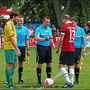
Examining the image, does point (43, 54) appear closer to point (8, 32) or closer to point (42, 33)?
point (42, 33)

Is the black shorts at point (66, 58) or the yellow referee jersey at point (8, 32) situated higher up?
the yellow referee jersey at point (8, 32)

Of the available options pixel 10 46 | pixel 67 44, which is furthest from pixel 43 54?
pixel 10 46

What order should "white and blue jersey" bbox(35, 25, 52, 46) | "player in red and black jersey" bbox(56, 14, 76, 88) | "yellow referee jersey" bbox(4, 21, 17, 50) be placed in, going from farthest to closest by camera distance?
"white and blue jersey" bbox(35, 25, 52, 46) → "player in red and black jersey" bbox(56, 14, 76, 88) → "yellow referee jersey" bbox(4, 21, 17, 50)

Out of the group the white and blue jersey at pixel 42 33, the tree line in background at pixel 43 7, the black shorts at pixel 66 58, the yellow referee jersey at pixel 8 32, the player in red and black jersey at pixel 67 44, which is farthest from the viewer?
the tree line in background at pixel 43 7

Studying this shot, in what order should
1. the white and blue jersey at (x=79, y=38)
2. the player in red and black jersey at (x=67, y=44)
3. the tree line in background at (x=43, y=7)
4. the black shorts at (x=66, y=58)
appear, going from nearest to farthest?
the player in red and black jersey at (x=67, y=44) → the black shorts at (x=66, y=58) → the white and blue jersey at (x=79, y=38) → the tree line in background at (x=43, y=7)

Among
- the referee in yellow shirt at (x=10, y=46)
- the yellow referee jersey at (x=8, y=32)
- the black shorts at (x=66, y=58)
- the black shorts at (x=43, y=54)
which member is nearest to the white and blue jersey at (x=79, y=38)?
the black shorts at (x=43, y=54)

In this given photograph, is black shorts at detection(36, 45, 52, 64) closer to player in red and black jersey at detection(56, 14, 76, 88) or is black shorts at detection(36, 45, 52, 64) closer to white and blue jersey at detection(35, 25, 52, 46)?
white and blue jersey at detection(35, 25, 52, 46)

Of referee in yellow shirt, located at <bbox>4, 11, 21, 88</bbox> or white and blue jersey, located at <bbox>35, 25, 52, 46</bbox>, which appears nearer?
referee in yellow shirt, located at <bbox>4, 11, 21, 88</bbox>

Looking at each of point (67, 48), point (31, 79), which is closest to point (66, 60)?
point (67, 48)

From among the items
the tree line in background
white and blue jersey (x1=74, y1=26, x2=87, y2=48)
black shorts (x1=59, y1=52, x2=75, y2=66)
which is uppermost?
the tree line in background

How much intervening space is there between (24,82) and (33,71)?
308 centimetres

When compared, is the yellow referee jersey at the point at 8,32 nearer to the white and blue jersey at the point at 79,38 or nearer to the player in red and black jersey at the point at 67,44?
the player in red and black jersey at the point at 67,44

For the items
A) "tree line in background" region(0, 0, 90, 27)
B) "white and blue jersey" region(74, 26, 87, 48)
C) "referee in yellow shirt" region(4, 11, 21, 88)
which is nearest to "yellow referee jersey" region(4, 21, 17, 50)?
"referee in yellow shirt" region(4, 11, 21, 88)

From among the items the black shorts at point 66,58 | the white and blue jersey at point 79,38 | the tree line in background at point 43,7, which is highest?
the tree line in background at point 43,7
